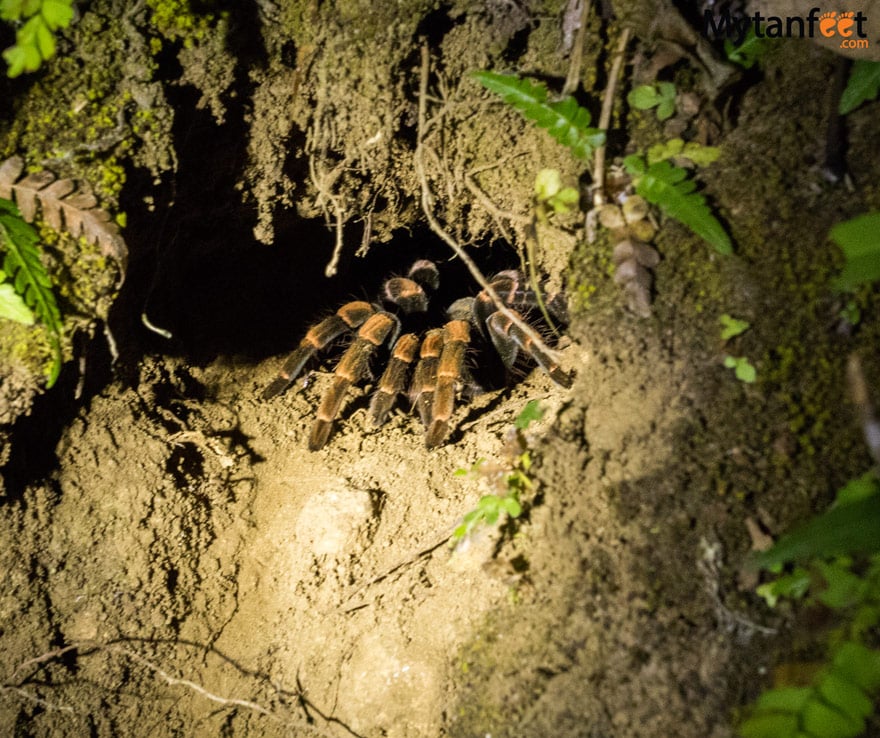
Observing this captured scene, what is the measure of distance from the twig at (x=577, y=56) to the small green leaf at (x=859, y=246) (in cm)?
120

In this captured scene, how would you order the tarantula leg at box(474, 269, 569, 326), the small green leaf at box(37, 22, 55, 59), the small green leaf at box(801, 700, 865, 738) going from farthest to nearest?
the tarantula leg at box(474, 269, 569, 326), the small green leaf at box(37, 22, 55, 59), the small green leaf at box(801, 700, 865, 738)

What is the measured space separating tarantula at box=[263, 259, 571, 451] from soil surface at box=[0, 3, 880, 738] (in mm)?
158

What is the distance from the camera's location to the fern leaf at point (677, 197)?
2246 mm

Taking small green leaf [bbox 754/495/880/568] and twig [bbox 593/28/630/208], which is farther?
twig [bbox 593/28/630/208]

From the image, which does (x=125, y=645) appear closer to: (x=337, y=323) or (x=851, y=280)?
(x=337, y=323)

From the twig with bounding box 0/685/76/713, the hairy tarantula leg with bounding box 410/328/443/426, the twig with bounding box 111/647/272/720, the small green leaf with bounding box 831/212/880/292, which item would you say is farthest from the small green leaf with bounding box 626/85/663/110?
the twig with bounding box 0/685/76/713

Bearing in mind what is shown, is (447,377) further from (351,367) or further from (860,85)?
(860,85)

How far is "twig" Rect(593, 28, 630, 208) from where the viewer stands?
98.0 inches

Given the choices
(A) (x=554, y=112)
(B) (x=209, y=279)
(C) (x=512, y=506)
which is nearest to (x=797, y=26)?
(A) (x=554, y=112)

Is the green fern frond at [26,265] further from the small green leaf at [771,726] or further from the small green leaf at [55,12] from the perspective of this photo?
the small green leaf at [771,726]

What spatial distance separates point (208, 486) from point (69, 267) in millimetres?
1413

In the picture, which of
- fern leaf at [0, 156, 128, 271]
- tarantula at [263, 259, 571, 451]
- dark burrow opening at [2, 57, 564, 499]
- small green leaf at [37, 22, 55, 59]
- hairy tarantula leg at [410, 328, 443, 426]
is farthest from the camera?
hairy tarantula leg at [410, 328, 443, 426]

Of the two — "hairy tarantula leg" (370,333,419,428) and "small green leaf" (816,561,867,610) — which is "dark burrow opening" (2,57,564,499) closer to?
"hairy tarantula leg" (370,333,419,428)

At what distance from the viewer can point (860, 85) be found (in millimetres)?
2176
